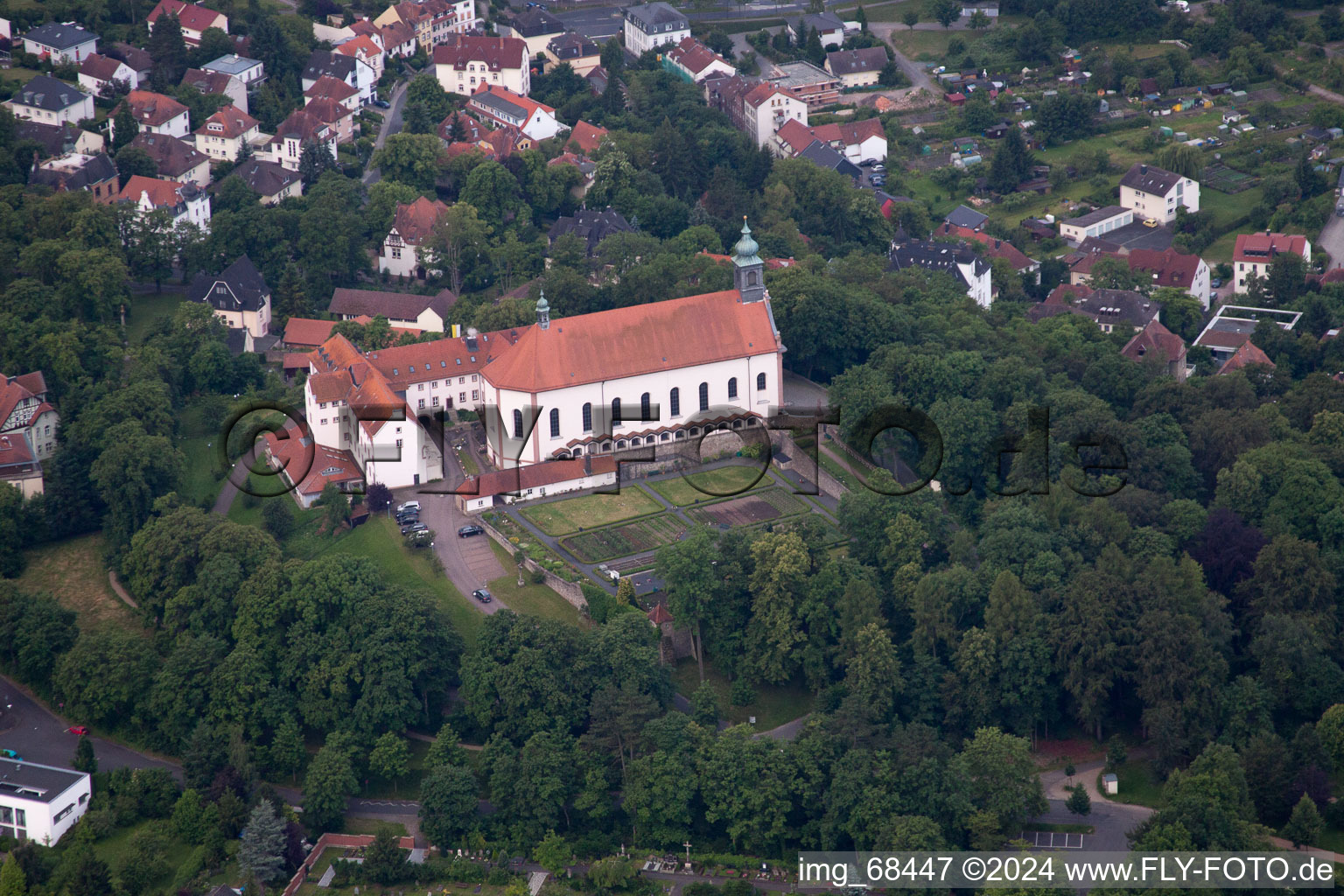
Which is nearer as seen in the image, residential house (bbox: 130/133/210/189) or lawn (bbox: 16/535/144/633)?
lawn (bbox: 16/535/144/633)

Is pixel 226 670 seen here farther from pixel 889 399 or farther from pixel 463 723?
pixel 889 399

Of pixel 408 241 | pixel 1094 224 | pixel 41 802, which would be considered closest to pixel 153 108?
pixel 408 241

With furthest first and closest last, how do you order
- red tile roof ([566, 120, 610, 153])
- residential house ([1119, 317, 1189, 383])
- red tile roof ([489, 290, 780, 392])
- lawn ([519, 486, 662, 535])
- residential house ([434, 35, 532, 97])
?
residential house ([434, 35, 532, 97]) < red tile roof ([566, 120, 610, 153]) < residential house ([1119, 317, 1189, 383]) < red tile roof ([489, 290, 780, 392]) < lawn ([519, 486, 662, 535])

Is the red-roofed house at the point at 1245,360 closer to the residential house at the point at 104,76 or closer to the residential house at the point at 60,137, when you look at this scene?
the residential house at the point at 60,137

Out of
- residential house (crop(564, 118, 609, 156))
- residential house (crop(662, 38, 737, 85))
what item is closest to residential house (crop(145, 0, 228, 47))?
residential house (crop(564, 118, 609, 156))

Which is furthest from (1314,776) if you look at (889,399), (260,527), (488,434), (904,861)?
(260,527)

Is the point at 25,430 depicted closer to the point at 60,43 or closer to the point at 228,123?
the point at 228,123

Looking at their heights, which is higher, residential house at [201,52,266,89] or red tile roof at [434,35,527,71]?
residential house at [201,52,266,89]

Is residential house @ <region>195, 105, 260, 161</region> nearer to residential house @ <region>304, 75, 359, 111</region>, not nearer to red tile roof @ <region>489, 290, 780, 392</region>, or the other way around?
residential house @ <region>304, 75, 359, 111</region>
